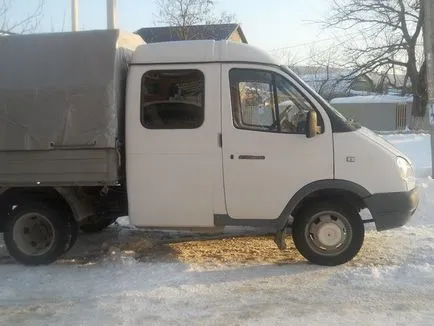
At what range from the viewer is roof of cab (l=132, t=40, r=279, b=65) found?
21.0 ft

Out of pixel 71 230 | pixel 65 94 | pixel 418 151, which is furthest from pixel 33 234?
pixel 418 151

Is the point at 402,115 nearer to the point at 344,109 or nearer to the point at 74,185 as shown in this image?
the point at 344,109

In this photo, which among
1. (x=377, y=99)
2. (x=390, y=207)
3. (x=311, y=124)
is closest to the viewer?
(x=311, y=124)

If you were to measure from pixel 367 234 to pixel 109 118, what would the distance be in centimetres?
384

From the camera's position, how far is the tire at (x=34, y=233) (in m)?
6.78

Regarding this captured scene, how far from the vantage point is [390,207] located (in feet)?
20.6

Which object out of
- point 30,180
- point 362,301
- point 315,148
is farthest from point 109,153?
point 362,301

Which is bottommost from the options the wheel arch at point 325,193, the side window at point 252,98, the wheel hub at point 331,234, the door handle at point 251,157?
the wheel hub at point 331,234

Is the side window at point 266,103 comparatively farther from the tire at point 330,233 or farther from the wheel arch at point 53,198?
the wheel arch at point 53,198

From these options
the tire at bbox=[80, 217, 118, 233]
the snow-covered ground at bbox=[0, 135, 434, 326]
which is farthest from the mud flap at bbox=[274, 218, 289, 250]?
the tire at bbox=[80, 217, 118, 233]

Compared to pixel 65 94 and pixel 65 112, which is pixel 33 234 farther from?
pixel 65 94

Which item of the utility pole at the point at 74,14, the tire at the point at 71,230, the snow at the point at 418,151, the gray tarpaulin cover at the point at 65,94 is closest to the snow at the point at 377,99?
the snow at the point at 418,151

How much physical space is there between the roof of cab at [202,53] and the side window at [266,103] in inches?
6.4

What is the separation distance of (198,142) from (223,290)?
165cm
